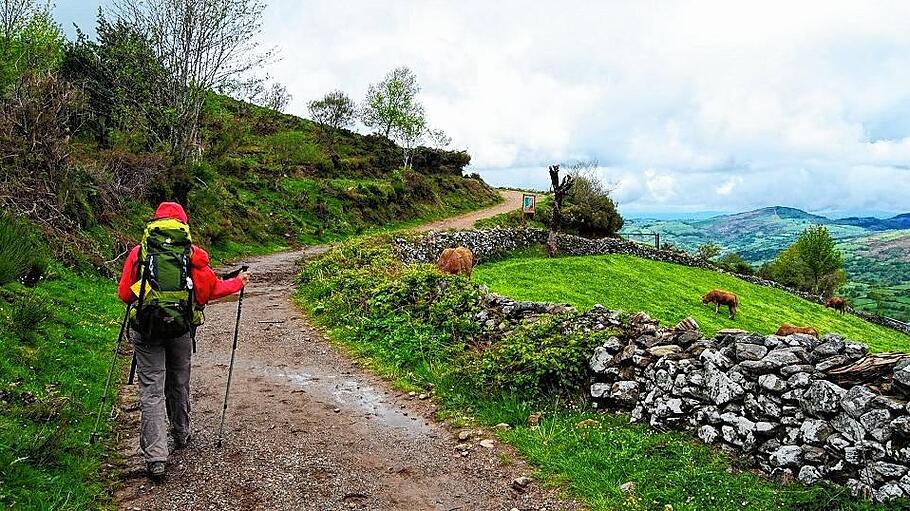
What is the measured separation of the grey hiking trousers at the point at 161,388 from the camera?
5.69m

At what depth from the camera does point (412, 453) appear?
691cm

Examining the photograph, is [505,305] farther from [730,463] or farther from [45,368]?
[45,368]

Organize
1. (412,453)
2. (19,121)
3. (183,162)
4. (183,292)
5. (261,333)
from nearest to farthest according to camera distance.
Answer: (183,292)
(412,453)
(261,333)
(19,121)
(183,162)

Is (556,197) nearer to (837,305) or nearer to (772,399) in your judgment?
(837,305)

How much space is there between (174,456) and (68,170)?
41.3 ft

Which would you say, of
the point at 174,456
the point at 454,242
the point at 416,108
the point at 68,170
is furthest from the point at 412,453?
the point at 416,108

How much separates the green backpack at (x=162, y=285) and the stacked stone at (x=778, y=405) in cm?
518

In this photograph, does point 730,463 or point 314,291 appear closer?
point 730,463

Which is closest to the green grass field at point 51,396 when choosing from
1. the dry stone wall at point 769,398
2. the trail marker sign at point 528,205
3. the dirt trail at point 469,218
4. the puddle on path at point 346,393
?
the puddle on path at point 346,393

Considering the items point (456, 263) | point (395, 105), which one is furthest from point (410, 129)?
point (456, 263)

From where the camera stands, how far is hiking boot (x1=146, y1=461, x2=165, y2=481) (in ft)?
18.5

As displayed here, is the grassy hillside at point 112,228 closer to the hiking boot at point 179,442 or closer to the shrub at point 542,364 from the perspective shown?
the hiking boot at point 179,442

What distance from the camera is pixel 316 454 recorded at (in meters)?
6.59

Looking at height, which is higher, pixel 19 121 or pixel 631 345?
pixel 19 121
